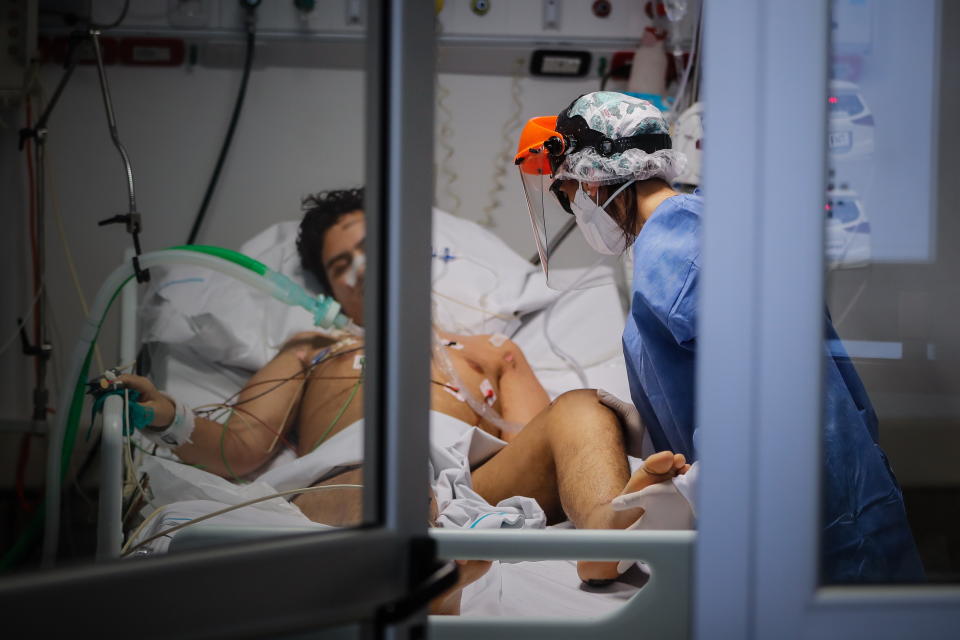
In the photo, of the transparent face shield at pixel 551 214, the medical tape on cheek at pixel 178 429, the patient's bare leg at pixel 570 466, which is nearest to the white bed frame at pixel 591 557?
the patient's bare leg at pixel 570 466

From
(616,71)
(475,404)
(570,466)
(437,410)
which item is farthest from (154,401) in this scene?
(616,71)

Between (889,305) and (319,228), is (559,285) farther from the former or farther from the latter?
(319,228)

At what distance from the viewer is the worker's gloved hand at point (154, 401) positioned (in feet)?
5.50

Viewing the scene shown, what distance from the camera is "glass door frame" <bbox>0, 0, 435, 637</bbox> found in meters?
0.66

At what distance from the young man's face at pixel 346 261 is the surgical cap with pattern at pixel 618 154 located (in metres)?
0.98

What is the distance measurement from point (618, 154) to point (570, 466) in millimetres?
664

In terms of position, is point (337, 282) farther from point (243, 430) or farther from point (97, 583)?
point (97, 583)

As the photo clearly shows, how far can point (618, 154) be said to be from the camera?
167cm

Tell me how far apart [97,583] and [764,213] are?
0.66m

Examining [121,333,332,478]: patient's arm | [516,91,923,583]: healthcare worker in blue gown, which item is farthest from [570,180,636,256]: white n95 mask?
[121,333,332,478]: patient's arm

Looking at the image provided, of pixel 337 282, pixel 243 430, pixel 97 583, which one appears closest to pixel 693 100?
pixel 337 282

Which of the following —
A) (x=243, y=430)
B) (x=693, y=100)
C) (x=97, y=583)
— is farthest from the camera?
(x=693, y=100)

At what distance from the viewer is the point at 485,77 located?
2949mm

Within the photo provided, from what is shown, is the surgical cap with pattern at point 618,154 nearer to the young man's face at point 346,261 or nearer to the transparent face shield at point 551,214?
the transparent face shield at point 551,214
